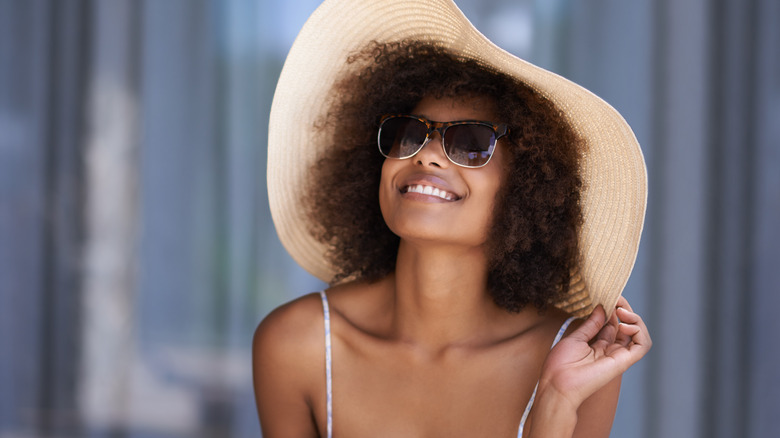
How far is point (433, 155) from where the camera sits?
1315mm

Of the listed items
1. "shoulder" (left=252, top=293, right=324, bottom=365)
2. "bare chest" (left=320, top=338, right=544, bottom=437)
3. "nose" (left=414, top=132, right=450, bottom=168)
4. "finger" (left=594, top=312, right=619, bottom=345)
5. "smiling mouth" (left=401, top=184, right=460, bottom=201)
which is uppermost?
"nose" (left=414, top=132, right=450, bottom=168)

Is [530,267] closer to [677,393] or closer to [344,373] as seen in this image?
[344,373]

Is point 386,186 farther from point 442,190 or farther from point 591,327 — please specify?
point 591,327

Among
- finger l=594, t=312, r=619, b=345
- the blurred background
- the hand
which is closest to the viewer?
the hand

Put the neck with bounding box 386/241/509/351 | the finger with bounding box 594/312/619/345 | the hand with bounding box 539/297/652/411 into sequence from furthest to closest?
the neck with bounding box 386/241/509/351, the finger with bounding box 594/312/619/345, the hand with bounding box 539/297/652/411

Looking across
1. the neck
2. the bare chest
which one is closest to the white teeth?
the neck

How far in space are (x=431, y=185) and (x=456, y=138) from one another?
0.36ft

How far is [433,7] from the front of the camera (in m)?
1.34

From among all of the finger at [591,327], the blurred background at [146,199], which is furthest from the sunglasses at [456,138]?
the blurred background at [146,199]

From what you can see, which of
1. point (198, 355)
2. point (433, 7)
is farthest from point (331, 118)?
point (198, 355)

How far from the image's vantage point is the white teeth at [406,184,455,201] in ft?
4.26

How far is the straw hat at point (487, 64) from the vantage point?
4.25 ft

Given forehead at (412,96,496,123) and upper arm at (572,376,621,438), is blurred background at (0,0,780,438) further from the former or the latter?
upper arm at (572,376,621,438)

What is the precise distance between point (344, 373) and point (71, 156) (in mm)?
1998
